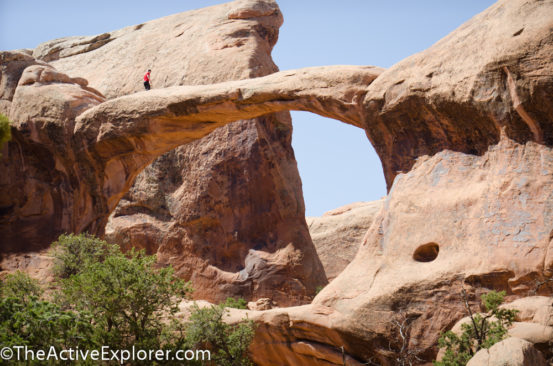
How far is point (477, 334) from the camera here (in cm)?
1114

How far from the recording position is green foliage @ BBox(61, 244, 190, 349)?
39.8ft

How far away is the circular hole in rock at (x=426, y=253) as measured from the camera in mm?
14023

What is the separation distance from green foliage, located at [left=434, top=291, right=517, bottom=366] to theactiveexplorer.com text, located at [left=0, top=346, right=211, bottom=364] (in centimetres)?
437

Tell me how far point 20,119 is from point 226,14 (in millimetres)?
9760

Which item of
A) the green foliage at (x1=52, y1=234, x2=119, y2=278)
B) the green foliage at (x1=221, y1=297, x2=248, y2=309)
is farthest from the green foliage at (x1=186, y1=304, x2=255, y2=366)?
the green foliage at (x1=221, y1=297, x2=248, y2=309)

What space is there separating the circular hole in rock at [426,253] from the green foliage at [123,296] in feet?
15.8

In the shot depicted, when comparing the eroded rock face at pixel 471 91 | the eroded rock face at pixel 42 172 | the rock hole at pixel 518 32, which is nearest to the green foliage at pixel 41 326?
the eroded rock face at pixel 471 91

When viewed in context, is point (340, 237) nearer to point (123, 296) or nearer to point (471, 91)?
point (471, 91)

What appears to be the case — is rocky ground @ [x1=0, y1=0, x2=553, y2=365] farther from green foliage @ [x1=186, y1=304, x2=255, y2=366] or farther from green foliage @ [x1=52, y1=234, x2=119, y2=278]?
green foliage @ [x1=52, y1=234, x2=119, y2=278]

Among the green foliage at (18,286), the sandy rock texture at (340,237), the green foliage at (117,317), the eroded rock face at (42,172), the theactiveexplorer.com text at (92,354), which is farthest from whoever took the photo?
the sandy rock texture at (340,237)

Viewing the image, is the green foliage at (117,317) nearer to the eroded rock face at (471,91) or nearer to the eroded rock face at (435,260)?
the eroded rock face at (435,260)

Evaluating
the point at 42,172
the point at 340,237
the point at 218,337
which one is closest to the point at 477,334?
the point at 218,337

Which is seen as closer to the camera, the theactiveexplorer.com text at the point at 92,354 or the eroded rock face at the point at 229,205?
the theactiveexplorer.com text at the point at 92,354

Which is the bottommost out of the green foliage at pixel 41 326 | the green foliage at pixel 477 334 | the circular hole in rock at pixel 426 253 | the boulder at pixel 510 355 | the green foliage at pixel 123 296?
the boulder at pixel 510 355
